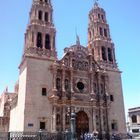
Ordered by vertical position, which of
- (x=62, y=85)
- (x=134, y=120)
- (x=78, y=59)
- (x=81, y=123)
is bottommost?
(x=81, y=123)

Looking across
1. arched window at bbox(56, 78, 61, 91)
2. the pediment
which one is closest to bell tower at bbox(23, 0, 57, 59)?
the pediment

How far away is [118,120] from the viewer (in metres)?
32.4

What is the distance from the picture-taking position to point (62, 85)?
29438 mm

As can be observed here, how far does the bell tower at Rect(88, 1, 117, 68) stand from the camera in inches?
1415

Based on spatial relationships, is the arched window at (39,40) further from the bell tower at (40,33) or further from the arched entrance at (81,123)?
the arched entrance at (81,123)

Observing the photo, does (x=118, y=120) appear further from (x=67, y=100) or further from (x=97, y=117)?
(x=67, y=100)

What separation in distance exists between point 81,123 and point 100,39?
14597 millimetres

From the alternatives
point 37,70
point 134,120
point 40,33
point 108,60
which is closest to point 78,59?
point 108,60

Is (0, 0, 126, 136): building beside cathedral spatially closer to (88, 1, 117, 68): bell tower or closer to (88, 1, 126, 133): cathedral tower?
(88, 1, 126, 133): cathedral tower

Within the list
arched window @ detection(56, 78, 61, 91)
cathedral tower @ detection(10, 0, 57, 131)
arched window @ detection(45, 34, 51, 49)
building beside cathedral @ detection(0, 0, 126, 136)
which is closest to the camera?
cathedral tower @ detection(10, 0, 57, 131)

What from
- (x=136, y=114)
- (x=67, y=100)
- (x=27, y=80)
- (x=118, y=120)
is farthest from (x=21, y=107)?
(x=136, y=114)

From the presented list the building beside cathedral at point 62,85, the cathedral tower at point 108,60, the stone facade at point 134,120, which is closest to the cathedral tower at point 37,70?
the building beside cathedral at point 62,85

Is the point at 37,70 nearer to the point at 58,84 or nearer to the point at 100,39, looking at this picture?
the point at 58,84

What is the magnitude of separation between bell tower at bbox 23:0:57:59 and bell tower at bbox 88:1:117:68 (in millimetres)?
7995
